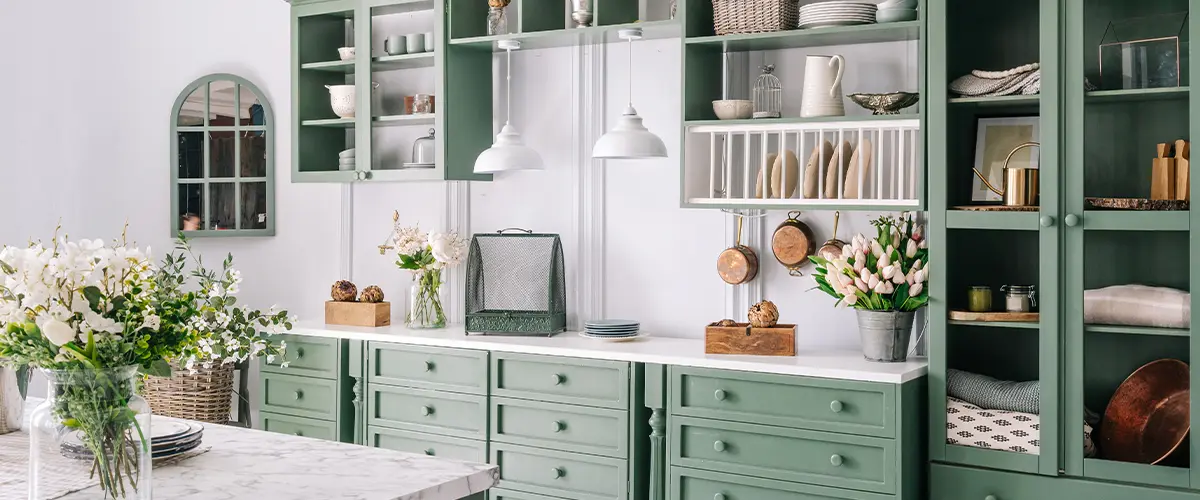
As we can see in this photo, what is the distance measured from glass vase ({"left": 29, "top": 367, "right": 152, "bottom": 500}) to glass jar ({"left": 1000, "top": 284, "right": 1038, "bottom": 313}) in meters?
2.58

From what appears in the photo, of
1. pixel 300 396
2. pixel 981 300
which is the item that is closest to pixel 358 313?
pixel 300 396

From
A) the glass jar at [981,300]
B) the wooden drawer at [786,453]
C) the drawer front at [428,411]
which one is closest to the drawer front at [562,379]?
the drawer front at [428,411]

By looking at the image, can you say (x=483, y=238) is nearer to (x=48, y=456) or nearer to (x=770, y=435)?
(x=770, y=435)

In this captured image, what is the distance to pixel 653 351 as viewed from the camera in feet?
12.6

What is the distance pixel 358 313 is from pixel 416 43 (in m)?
1.12

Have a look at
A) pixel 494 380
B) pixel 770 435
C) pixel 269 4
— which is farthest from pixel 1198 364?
pixel 269 4

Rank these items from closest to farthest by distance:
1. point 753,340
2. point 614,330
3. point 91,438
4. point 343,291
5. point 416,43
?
point 91,438
point 753,340
point 614,330
point 416,43
point 343,291

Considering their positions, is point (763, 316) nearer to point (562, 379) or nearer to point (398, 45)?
point (562, 379)

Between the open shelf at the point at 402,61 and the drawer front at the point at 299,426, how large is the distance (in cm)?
148

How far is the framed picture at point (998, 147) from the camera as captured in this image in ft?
11.7

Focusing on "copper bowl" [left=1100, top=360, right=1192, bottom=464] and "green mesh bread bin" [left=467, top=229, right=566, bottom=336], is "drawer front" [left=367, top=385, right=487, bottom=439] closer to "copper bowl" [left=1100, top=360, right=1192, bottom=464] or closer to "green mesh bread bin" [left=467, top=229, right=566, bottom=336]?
"green mesh bread bin" [left=467, top=229, right=566, bottom=336]

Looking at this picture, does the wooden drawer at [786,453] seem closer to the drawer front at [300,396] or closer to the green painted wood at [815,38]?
the green painted wood at [815,38]

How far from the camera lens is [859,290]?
3.61 metres

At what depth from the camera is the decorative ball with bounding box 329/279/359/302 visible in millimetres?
4656
